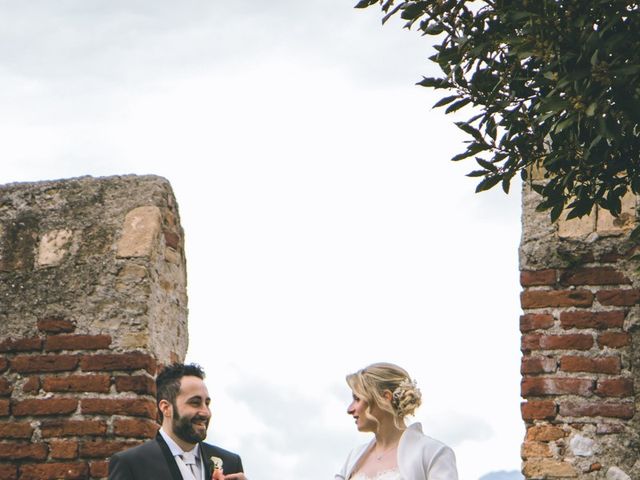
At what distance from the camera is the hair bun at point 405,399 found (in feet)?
17.3

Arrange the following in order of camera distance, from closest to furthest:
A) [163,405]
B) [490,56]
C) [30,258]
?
[490,56]
[163,405]
[30,258]

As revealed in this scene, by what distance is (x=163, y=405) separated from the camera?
5.24m

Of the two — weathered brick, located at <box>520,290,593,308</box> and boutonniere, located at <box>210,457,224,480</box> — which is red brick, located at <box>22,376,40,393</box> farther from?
weathered brick, located at <box>520,290,593,308</box>

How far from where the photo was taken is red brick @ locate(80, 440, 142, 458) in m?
5.57

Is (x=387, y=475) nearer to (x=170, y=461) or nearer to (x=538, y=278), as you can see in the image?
(x=170, y=461)

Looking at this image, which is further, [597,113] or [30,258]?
[30,258]

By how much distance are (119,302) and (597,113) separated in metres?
3.02

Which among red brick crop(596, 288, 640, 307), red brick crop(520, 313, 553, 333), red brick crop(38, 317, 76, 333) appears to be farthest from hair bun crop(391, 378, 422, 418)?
red brick crop(38, 317, 76, 333)

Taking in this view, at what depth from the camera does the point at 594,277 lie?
549cm

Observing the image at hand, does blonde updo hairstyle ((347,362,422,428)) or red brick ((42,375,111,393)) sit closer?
blonde updo hairstyle ((347,362,422,428))

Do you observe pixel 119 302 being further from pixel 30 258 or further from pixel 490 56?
pixel 490 56

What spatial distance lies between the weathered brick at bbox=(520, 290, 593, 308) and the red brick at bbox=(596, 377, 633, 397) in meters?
0.40

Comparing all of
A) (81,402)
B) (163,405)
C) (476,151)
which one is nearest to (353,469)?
(163,405)

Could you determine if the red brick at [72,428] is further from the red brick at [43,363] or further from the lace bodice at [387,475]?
the lace bodice at [387,475]
